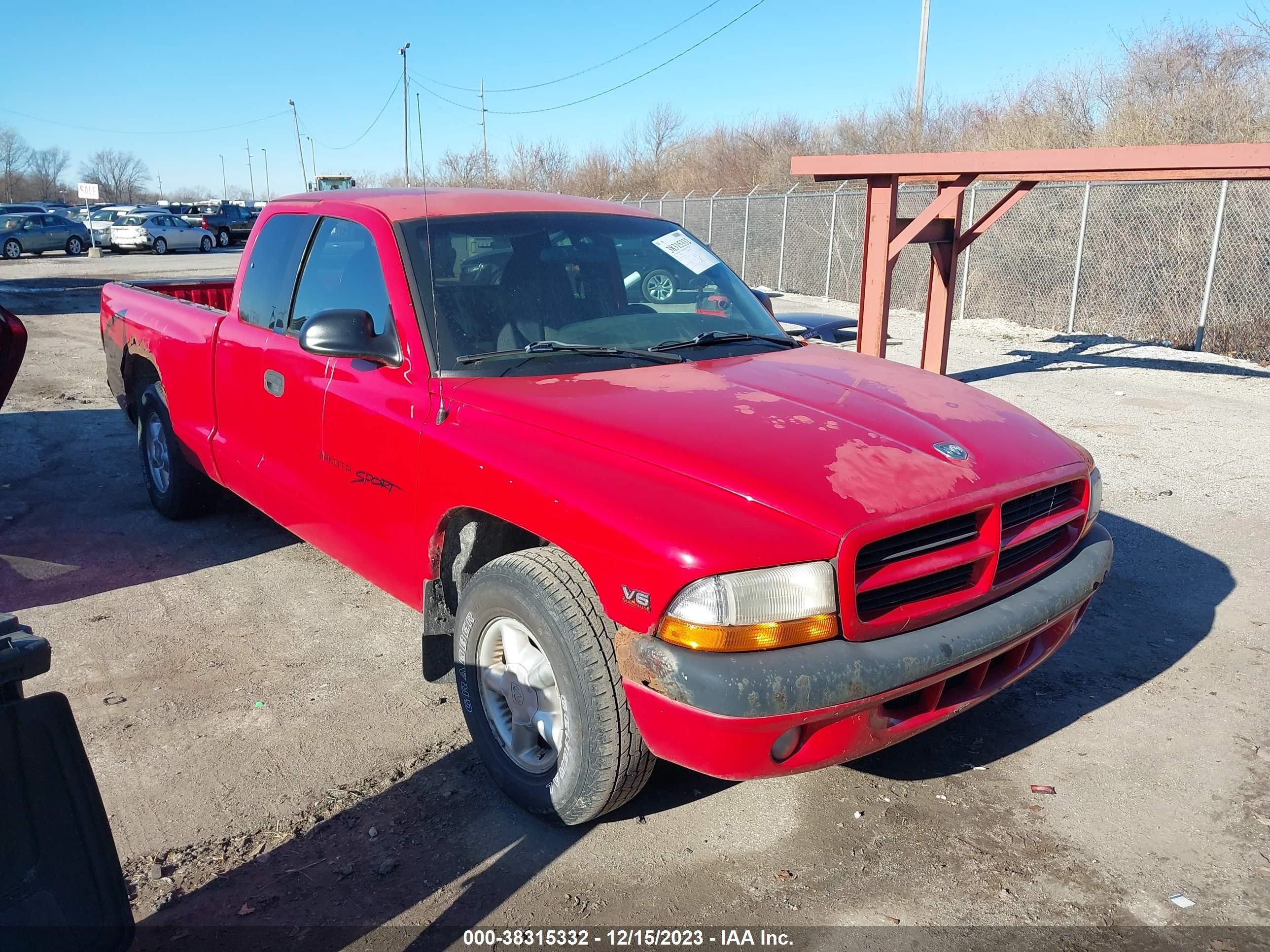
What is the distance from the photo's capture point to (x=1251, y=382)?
1041 cm

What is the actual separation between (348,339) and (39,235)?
35504 millimetres

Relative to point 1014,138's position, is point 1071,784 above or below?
below

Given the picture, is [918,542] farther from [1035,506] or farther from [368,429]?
[368,429]

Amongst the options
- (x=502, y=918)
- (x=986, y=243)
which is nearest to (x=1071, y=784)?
(x=502, y=918)

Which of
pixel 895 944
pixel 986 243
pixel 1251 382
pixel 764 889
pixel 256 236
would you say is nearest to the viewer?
pixel 895 944

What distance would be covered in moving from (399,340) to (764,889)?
7.18 feet

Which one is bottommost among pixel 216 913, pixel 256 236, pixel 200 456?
pixel 216 913

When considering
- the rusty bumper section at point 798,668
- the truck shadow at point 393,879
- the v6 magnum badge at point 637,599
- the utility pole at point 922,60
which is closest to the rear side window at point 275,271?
the truck shadow at point 393,879

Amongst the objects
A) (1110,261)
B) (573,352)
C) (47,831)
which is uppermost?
(1110,261)

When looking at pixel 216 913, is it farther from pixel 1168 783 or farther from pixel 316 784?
pixel 1168 783

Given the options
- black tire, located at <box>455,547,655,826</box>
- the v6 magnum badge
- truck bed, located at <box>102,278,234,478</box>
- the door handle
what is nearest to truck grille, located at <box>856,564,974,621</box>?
the v6 magnum badge

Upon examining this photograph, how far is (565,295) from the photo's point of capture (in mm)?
3686

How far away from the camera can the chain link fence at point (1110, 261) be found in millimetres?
12938

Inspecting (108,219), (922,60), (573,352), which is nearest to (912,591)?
(573,352)
